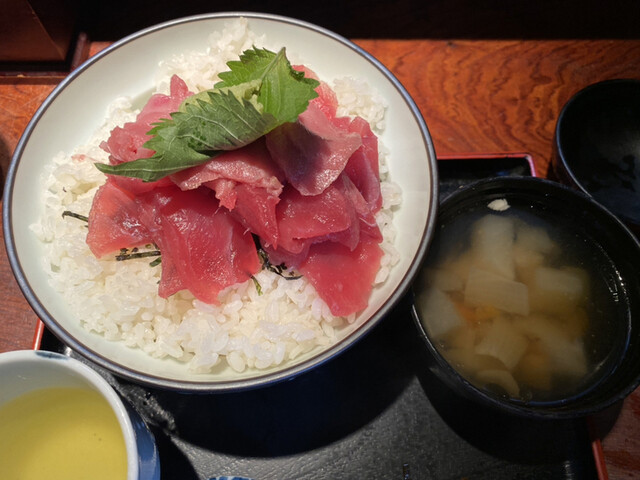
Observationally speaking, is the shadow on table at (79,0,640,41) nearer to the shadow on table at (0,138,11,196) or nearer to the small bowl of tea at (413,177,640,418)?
the shadow on table at (0,138,11,196)

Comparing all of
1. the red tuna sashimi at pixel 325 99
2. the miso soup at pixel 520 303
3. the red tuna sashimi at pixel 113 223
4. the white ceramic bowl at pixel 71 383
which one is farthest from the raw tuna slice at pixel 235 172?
the miso soup at pixel 520 303

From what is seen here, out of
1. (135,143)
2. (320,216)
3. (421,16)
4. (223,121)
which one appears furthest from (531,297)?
(421,16)

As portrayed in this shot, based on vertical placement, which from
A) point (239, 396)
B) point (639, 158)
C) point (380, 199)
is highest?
point (380, 199)

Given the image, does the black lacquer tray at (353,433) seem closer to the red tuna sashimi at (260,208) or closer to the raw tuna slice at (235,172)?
the red tuna sashimi at (260,208)

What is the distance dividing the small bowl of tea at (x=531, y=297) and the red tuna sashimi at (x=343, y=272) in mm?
246

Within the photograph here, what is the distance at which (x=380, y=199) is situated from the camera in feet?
6.30

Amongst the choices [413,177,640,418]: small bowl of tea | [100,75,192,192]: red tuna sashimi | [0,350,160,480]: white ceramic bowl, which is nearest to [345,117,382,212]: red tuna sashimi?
[413,177,640,418]: small bowl of tea

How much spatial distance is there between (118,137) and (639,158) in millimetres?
2580

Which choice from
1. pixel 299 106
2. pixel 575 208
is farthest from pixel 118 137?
pixel 575 208

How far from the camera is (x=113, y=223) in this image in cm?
180

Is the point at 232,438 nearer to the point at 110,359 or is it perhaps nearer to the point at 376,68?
the point at 110,359

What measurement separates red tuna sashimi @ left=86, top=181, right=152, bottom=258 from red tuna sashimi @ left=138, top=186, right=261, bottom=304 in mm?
98

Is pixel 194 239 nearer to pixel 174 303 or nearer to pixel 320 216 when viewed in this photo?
pixel 174 303

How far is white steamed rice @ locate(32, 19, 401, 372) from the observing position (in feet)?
5.53
